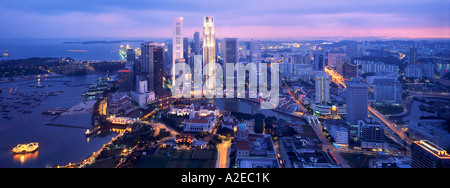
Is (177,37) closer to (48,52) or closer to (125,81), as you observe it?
(125,81)

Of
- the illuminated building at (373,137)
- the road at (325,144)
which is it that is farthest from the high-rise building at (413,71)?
the illuminated building at (373,137)

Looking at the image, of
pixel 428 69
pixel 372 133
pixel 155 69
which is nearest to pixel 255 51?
pixel 155 69

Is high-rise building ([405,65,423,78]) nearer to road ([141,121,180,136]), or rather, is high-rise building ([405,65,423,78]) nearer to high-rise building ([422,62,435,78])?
high-rise building ([422,62,435,78])

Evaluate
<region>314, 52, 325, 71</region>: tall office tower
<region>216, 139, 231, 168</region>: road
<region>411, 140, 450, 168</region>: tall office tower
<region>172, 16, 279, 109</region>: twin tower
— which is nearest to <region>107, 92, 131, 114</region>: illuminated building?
<region>172, 16, 279, 109</region>: twin tower

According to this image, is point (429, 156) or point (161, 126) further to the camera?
point (161, 126)

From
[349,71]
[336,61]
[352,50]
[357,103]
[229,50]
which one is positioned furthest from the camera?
[352,50]
